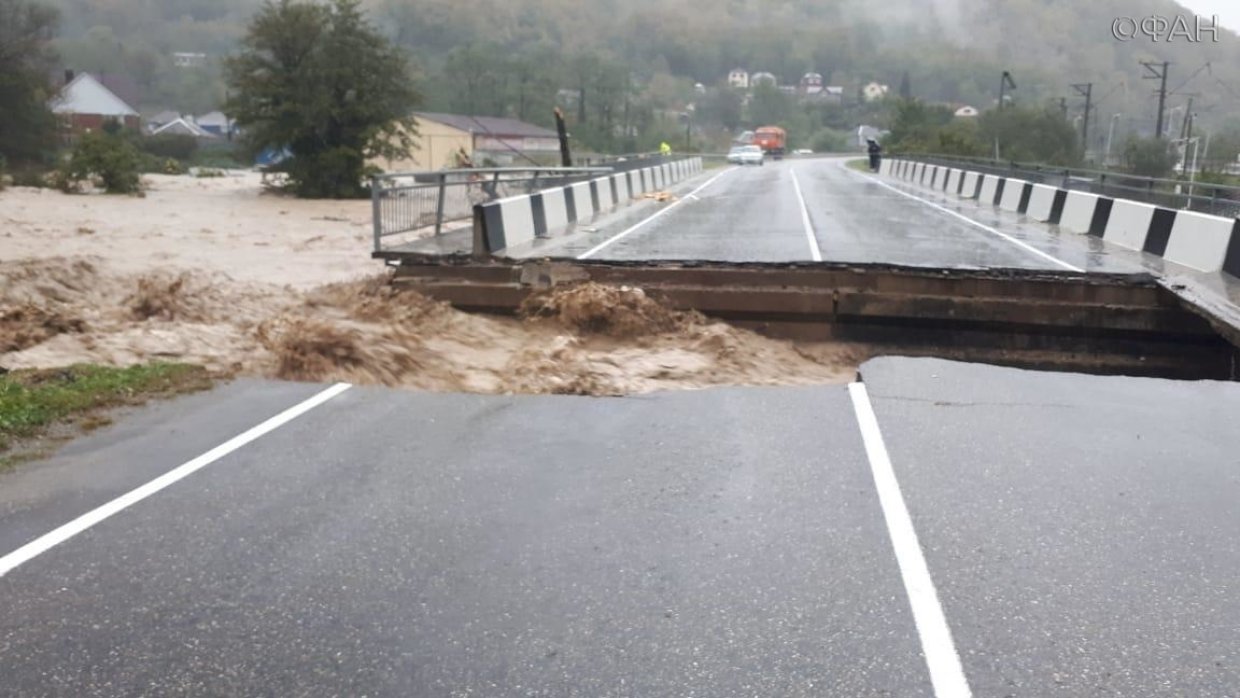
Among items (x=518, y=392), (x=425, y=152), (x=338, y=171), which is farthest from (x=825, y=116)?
(x=518, y=392)

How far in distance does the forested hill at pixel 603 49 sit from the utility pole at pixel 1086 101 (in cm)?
85

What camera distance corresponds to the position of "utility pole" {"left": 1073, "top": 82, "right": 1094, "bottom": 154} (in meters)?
45.1

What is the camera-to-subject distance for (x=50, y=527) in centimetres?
518

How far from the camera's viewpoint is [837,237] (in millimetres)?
17109

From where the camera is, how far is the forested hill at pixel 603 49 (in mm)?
75062

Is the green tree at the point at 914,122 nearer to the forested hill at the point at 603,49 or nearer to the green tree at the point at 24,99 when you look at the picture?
the forested hill at the point at 603,49

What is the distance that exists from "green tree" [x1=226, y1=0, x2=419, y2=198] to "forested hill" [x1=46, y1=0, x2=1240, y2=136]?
27.7m

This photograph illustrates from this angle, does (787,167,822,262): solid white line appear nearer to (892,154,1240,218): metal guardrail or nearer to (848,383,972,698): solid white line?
(892,154,1240,218): metal guardrail

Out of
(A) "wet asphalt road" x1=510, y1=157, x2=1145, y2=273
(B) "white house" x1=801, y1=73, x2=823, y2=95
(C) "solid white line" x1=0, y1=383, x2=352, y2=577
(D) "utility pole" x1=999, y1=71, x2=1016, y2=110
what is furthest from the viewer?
(B) "white house" x1=801, y1=73, x2=823, y2=95

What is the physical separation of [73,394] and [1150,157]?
27.7 metres

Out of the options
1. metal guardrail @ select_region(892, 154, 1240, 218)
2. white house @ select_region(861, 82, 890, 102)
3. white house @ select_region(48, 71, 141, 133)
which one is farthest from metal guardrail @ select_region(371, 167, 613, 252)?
white house @ select_region(861, 82, 890, 102)

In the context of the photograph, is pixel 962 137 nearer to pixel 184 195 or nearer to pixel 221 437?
pixel 184 195

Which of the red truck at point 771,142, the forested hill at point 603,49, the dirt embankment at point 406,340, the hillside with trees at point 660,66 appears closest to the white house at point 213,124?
the hillside with trees at point 660,66

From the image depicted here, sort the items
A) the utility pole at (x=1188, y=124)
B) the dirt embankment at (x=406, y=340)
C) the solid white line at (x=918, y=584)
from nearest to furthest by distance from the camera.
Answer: the solid white line at (x=918, y=584) → the dirt embankment at (x=406, y=340) → the utility pole at (x=1188, y=124)
